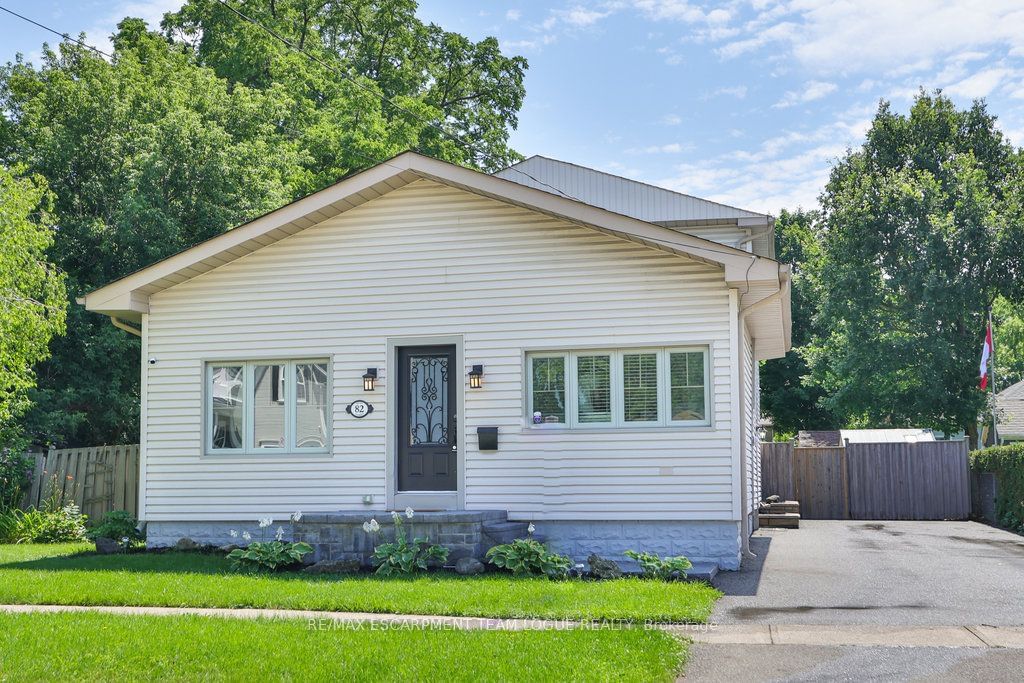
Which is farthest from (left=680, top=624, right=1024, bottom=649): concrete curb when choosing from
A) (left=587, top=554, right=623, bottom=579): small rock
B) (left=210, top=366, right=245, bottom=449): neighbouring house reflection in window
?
(left=210, top=366, right=245, bottom=449): neighbouring house reflection in window

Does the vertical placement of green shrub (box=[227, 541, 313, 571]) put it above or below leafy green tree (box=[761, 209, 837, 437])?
below

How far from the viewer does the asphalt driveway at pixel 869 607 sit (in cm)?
714

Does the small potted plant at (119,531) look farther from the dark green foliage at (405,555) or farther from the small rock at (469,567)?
the small rock at (469,567)

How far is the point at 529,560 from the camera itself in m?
11.5

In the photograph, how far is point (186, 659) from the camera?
7.22m

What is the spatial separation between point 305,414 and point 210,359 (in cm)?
150

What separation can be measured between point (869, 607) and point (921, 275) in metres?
24.4

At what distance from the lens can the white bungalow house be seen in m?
12.5

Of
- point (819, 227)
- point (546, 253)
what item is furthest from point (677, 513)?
point (819, 227)

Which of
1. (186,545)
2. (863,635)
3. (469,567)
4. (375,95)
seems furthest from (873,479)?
(375,95)

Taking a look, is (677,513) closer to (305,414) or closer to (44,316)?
(305,414)

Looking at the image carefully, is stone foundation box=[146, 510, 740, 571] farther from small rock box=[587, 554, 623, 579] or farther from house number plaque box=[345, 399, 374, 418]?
house number plaque box=[345, 399, 374, 418]

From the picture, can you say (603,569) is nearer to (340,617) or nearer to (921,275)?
(340,617)

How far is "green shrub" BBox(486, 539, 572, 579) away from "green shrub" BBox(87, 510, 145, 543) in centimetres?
553
